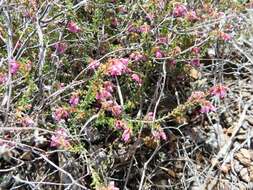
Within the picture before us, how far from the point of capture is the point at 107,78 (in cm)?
265

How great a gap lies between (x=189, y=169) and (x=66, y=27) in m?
1.03

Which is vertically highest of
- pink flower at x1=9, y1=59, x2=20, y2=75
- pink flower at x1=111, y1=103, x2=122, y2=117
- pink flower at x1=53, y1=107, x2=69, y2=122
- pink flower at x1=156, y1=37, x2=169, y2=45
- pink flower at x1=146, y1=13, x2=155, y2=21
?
pink flower at x1=9, y1=59, x2=20, y2=75

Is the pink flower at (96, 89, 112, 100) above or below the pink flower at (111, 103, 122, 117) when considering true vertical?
above

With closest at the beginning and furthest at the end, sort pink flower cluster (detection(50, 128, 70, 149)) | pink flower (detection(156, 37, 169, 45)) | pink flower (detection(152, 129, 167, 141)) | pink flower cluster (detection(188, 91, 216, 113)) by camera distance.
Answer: pink flower cluster (detection(50, 128, 70, 149)), pink flower (detection(152, 129, 167, 141)), pink flower cluster (detection(188, 91, 216, 113)), pink flower (detection(156, 37, 169, 45))

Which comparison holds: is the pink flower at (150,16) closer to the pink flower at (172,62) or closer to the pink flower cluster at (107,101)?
the pink flower at (172,62)

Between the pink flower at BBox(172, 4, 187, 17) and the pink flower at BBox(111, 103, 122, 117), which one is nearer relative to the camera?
the pink flower at BBox(111, 103, 122, 117)

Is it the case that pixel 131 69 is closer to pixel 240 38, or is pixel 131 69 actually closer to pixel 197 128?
pixel 197 128

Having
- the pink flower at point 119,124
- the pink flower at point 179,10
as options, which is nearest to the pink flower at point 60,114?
the pink flower at point 119,124

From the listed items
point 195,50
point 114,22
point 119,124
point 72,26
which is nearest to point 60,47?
point 72,26

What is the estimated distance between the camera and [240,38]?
3.15 meters

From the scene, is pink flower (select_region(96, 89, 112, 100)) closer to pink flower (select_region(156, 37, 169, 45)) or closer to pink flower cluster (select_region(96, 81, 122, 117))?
pink flower cluster (select_region(96, 81, 122, 117))

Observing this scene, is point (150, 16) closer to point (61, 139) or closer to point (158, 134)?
point (158, 134)

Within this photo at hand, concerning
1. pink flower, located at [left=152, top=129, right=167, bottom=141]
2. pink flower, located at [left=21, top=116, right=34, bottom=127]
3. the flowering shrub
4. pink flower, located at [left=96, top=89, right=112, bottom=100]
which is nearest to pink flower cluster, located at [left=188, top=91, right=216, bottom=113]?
the flowering shrub

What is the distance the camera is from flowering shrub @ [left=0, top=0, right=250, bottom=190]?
229cm
